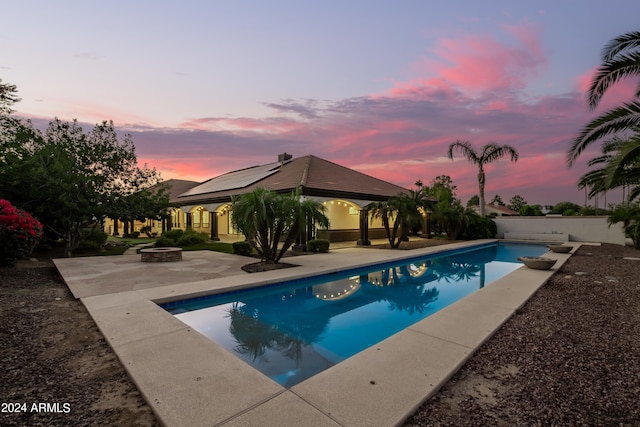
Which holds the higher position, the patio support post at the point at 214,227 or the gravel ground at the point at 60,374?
the patio support post at the point at 214,227

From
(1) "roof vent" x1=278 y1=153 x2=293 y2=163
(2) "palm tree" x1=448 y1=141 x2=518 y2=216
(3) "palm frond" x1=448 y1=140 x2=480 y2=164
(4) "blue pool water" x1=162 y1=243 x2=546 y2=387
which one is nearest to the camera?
(4) "blue pool water" x1=162 y1=243 x2=546 y2=387

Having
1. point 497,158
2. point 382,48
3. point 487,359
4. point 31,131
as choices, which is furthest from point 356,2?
point 497,158

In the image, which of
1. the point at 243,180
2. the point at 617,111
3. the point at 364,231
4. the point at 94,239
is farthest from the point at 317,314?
the point at 243,180

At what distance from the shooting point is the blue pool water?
16.5 feet

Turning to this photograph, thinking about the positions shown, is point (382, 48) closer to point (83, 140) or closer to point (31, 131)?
point (83, 140)

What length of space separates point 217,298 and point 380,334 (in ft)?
14.1

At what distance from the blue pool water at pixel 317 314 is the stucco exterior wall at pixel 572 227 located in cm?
1745

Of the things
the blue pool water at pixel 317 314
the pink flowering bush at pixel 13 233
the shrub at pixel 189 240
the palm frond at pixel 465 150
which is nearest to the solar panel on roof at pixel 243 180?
the shrub at pixel 189 240

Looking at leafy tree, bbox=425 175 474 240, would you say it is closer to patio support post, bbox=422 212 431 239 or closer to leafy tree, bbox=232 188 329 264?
patio support post, bbox=422 212 431 239

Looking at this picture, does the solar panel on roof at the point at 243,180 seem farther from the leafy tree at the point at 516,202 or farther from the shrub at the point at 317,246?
the leafy tree at the point at 516,202

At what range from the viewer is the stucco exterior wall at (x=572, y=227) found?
22.1m

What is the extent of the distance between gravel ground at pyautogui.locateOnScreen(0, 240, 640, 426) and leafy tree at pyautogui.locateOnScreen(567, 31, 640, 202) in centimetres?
369

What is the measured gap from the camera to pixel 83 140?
1476 centimetres

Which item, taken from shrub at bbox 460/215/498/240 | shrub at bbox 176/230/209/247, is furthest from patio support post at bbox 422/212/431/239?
Answer: shrub at bbox 176/230/209/247
